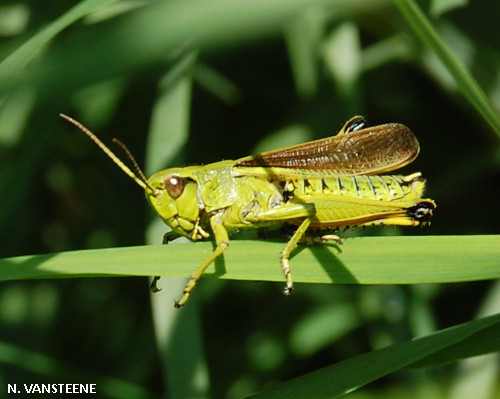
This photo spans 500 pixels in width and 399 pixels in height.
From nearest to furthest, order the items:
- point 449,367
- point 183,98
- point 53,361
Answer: point 183,98 → point 53,361 → point 449,367

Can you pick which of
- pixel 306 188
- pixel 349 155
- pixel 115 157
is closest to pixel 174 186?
pixel 115 157

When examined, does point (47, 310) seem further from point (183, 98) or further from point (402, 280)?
point (402, 280)

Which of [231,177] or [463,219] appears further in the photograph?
[463,219]

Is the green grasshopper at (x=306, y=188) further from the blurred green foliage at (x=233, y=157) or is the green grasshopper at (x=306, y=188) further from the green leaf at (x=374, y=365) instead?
the green leaf at (x=374, y=365)

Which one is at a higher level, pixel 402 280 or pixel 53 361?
pixel 53 361

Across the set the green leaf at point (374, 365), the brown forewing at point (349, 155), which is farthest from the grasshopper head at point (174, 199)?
the green leaf at point (374, 365)

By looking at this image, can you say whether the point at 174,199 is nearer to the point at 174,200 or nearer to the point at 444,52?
the point at 174,200

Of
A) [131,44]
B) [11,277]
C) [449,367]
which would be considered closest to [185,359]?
[11,277]

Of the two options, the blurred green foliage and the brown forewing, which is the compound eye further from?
the brown forewing
